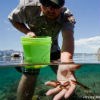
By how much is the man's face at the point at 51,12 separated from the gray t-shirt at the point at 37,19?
0.11 m

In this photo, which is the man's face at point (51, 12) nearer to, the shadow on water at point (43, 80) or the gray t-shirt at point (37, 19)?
the gray t-shirt at point (37, 19)

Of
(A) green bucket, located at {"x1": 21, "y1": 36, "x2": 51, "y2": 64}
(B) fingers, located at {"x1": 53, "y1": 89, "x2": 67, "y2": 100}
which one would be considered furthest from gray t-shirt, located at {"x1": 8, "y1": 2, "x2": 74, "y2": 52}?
(B) fingers, located at {"x1": 53, "y1": 89, "x2": 67, "y2": 100}

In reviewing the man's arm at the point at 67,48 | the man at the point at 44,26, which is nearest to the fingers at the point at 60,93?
the man at the point at 44,26

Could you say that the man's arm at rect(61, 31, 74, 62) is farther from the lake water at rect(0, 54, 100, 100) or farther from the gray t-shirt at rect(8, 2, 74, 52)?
the lake water at rect(0, 54, 100, 100)

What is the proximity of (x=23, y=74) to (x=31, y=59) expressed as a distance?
614mm

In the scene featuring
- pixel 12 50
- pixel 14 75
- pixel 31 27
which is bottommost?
pixel 14 75

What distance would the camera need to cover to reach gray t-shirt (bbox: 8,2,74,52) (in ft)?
10.9

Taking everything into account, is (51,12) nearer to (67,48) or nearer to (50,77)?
(67,48)

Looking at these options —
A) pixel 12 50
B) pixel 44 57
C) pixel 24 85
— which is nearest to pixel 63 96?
pixel 44 57

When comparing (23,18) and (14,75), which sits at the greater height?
(23,18)

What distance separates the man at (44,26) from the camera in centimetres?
309

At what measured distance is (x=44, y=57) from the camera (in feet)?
9.75

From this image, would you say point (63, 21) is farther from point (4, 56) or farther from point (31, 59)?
point (4, 56)

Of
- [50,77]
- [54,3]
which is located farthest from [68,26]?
[50,77]
